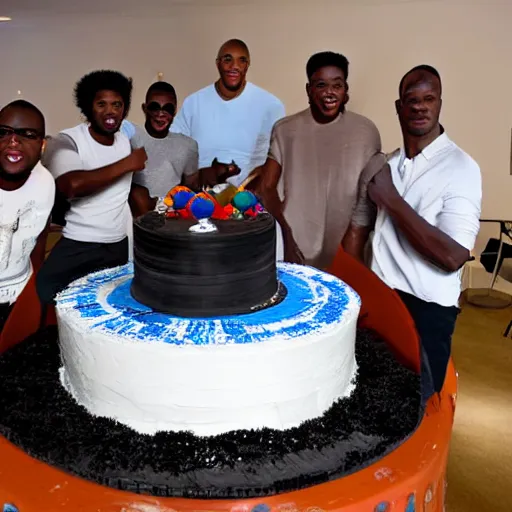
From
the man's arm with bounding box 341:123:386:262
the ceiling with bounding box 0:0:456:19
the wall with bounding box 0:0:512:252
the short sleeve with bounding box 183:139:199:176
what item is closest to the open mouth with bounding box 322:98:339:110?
the man's arm with bounding box 341:123:386:262

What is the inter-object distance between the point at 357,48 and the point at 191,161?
153 cm

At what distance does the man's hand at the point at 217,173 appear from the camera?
2.90 metres

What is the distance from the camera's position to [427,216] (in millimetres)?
1829

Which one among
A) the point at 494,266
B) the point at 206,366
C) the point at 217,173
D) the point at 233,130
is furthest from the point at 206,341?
the point at 494,266

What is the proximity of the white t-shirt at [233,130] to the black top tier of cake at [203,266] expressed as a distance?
64.0 inches

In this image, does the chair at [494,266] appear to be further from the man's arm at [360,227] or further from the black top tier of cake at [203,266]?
the black top tier of cake at [203,266]

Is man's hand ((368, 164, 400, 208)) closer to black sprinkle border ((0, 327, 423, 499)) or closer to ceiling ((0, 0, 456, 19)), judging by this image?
black sprinkle border ((0, 327, 423, 499))

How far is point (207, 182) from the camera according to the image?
2.91m

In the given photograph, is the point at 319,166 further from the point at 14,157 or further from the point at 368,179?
the point at 14,157

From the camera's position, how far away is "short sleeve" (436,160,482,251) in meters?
1.74

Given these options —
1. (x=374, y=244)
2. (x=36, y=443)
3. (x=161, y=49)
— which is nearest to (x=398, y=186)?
(x=374, y=244)

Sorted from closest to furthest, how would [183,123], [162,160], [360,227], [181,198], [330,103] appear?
[181,198]
[360,227]
[330,103]
[162,160]
[183,123]

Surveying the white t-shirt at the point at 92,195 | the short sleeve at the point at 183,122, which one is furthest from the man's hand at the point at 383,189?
the short sleeve at the point at 183,122

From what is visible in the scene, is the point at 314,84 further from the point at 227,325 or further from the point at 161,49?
the point at 161,49
